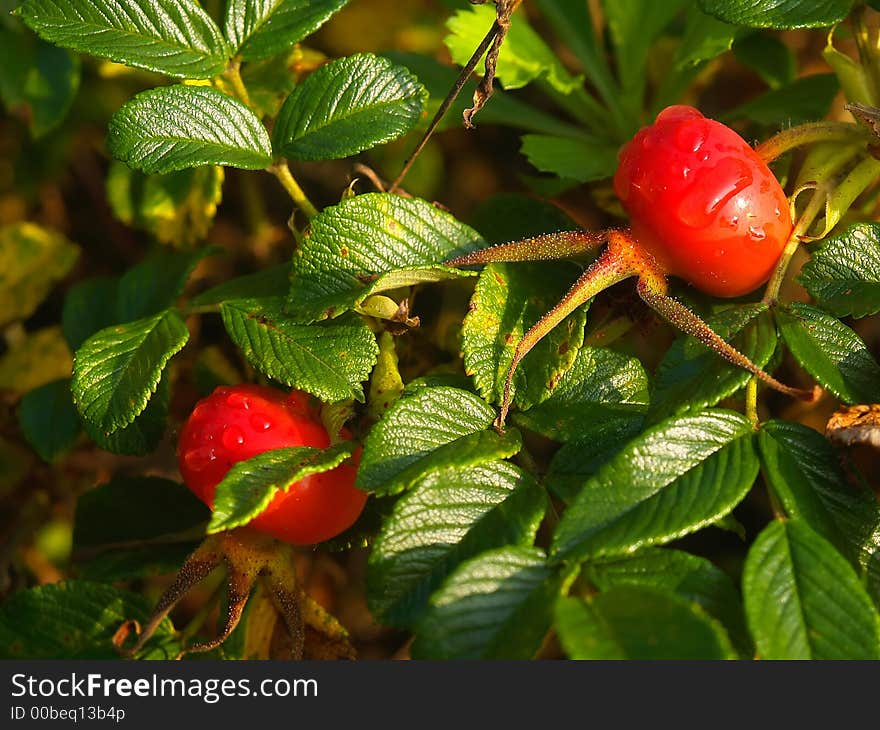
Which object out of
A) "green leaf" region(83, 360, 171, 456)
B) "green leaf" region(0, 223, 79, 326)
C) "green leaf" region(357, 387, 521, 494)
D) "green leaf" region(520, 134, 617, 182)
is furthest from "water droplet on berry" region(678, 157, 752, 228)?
"green leaf" region(0, 223, 79, 326)

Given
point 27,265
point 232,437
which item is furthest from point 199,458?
point 27,265

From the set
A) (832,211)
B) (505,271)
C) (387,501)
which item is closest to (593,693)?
(387,501)

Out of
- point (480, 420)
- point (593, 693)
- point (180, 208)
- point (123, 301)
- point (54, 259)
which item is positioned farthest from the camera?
point (54, 259)

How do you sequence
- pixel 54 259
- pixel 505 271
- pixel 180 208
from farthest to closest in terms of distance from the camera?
pixel 54 259, pixel 180 208, pixel 505 271

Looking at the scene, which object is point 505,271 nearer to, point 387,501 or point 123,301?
point 387,501

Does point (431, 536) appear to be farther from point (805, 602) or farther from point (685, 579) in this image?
point (805, 602)

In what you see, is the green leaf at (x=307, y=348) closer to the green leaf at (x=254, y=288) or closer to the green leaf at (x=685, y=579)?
the green leaf at (x=254, y=288)

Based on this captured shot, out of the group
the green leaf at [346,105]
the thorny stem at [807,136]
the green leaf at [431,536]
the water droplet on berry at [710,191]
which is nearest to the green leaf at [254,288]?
the green leaf at [346,105]
